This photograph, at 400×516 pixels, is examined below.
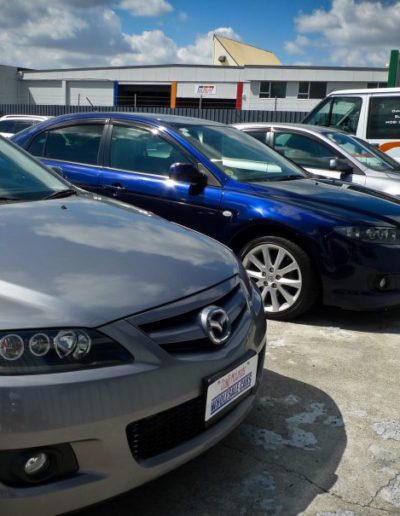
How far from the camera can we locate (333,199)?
175 inches

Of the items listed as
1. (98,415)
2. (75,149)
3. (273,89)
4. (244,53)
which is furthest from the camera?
(244,53)

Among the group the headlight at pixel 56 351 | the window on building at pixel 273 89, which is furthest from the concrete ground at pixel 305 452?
the window on building at pixel 273 89

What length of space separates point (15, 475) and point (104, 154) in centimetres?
383

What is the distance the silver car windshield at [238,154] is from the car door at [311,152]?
1.54 meters

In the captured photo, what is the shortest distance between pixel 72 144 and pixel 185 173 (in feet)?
5.23

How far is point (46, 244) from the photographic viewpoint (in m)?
2.26

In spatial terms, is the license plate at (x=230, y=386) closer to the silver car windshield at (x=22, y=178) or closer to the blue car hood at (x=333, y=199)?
the silver car windshield at (x=22, y=178)

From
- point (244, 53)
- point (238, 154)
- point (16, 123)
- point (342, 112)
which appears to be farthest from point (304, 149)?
point (244, 53)

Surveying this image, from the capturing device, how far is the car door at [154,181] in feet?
15.1

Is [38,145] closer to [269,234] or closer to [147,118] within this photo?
[147,118]

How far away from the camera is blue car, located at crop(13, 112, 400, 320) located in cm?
414

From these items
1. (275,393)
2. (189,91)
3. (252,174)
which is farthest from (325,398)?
(189,91)

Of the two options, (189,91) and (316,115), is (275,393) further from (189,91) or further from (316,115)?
(189,91)

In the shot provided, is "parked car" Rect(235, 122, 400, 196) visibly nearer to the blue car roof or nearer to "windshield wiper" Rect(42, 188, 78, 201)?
the blue car roof
